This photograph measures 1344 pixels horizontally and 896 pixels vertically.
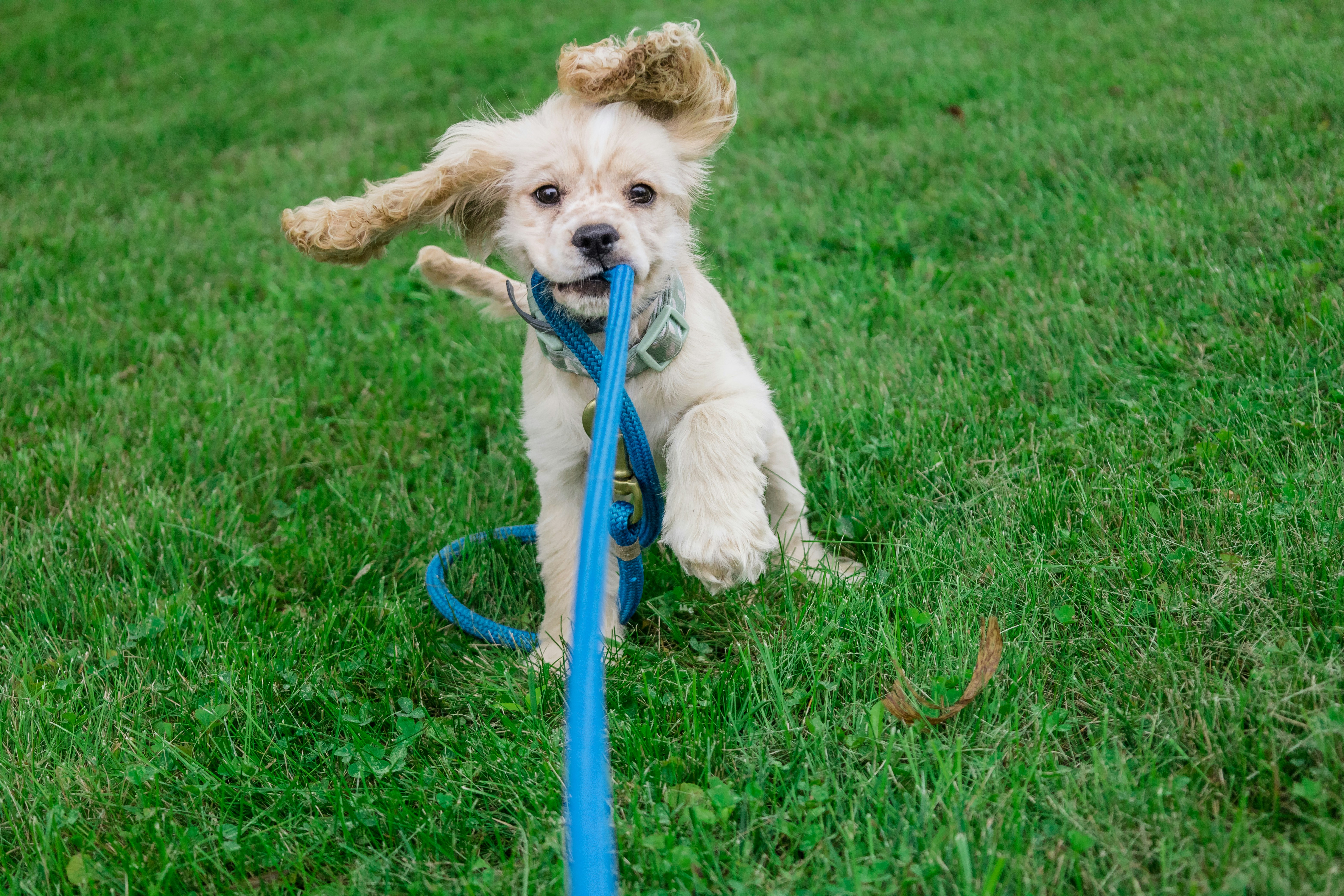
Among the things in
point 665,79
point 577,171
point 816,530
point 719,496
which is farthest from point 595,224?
point 816,530

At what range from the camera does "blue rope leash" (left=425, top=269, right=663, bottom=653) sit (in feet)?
7.70

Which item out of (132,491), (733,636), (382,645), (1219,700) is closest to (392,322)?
(132,491)

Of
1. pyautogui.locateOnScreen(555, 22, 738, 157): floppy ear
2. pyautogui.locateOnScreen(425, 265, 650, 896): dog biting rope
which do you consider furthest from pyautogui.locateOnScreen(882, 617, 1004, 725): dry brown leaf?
pyautogui.locateOnScreen(555, 22, 738, 157): floppy ear

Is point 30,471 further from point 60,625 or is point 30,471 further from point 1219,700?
point 1219,700

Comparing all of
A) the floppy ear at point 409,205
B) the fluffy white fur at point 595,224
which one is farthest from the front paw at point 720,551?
the floppy ear at point 409,205

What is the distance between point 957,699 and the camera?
203 cm

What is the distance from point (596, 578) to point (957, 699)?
2.84ft

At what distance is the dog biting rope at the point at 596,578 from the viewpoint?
55.3 inches

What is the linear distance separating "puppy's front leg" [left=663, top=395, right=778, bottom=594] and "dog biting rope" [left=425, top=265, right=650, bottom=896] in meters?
0.11

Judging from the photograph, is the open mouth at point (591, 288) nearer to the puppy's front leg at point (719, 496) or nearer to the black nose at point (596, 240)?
the black nose at point (596, 240)

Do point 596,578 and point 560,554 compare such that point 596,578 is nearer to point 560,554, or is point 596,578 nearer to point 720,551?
point 720,551

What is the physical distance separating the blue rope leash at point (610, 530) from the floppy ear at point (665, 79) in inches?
21.0

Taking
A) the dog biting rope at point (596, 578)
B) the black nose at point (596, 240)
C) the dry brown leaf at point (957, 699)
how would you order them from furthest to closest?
the black nose at point (596, 240), the dry brown leaf at point (957, 699), the dog biting rope at point (596, 578)

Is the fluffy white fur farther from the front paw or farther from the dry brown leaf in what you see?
the dry brown leaf
